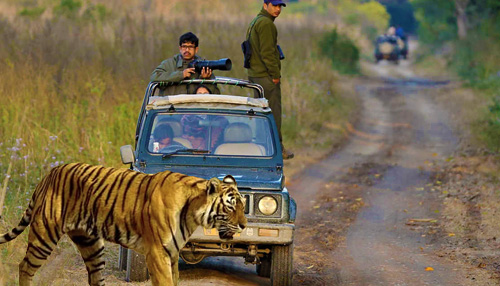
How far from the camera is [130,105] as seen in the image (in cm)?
1215

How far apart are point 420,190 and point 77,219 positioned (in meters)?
7.41

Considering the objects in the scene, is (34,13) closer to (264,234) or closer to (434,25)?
(264,234)

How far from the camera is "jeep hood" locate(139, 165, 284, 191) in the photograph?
6379mm

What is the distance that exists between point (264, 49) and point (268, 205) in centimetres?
386

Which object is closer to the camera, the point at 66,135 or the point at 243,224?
the point at 243,224

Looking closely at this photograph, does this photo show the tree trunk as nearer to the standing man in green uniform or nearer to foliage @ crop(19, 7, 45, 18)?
foliage @ crop(19, 7, 45, 18)

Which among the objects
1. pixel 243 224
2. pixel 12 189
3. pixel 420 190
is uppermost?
pixel 243 224

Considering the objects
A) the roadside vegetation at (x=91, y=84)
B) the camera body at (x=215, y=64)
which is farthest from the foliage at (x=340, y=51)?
the camera body at (x=215, y=64)

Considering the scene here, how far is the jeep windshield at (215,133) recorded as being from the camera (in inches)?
286

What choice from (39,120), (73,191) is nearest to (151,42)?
(39,120)

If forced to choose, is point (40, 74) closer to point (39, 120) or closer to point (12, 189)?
point (39, 120)

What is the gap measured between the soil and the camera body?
6.49ft

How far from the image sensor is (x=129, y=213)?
5.44 m

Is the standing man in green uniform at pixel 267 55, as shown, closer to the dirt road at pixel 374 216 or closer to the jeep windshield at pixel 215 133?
the dirt road at pixel 374 216
